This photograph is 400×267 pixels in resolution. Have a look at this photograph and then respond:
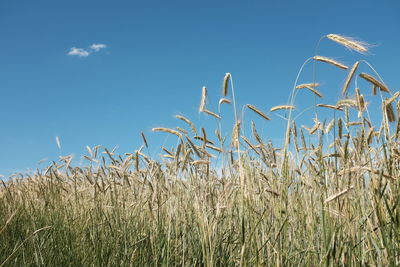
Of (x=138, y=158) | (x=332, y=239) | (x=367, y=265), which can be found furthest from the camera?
(x=138, y=158)

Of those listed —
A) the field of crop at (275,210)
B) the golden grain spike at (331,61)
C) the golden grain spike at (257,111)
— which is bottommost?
the field of crop at (275,210)

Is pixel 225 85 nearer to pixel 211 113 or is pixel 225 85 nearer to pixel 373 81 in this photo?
pixel 211 113

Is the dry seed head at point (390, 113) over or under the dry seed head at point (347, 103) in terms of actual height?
under

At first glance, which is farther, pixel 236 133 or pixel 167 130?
pixel 167 130

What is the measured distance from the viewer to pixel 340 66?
225 centimetres

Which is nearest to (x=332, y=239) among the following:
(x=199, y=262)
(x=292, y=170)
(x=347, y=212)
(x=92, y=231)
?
(x=347, y=212)

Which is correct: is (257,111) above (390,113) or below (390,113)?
above

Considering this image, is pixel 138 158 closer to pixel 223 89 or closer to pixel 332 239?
pixel 223 89

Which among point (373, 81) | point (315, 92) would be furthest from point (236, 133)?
point (373, 81)

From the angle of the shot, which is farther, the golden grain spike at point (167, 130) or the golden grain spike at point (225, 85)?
the golden grain spike at point (167, 130)

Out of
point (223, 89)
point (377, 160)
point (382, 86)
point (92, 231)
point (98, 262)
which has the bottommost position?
point (98, 262)

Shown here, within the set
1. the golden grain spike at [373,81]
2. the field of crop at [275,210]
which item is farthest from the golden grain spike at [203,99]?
the golden grain spike at [373,81]

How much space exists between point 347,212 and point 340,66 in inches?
32.9

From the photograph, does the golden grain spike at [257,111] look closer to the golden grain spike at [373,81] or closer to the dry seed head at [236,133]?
the dry seed head at [236,133]
